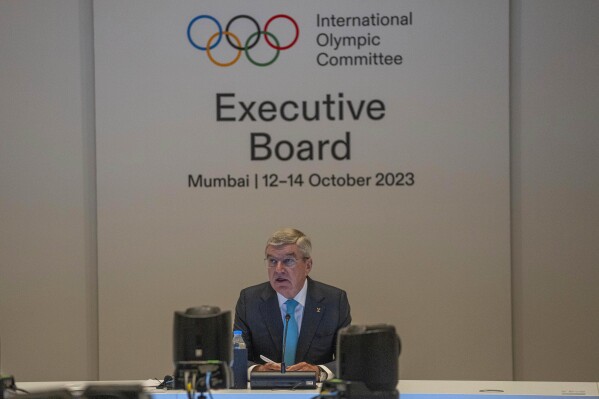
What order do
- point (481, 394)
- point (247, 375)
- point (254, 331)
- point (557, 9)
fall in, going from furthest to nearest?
point (557, 9), point (254, 331), point (247, 375), point (481, 394)

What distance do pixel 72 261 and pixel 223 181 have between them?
3.76ft

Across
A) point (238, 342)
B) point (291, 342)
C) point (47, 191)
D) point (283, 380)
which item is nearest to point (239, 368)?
point (238, 342)

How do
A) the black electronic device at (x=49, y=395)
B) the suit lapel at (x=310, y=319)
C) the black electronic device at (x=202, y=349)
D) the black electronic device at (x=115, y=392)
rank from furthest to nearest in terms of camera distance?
the suit lapel at (x=310, y=319), the black electronic device at (x=202, y=349), the black electronic device at (x=115, y=392), the black electronic device at (x=49, y=395)

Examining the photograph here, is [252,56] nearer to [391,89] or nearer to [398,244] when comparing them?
[391,89]

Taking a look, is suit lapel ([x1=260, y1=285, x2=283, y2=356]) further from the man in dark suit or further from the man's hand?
the man's hand

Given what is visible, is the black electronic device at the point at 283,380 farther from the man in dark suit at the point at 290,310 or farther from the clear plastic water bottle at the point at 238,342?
the man in dark suit at the point at 290,310

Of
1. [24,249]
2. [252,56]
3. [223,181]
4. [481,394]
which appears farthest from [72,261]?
[481,394]

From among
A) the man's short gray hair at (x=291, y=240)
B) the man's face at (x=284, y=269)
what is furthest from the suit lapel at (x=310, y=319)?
the man's short gray hair at (x=291, y=240)

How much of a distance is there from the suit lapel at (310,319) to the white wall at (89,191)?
5.27 ft

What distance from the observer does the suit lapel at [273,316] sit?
503 cm

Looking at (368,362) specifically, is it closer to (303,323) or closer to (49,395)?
(49,395)

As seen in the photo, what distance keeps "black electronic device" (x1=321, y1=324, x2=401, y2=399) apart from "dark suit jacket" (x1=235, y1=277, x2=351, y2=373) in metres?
1.63

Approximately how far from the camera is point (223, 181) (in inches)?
254

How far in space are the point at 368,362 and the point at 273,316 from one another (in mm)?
1823
